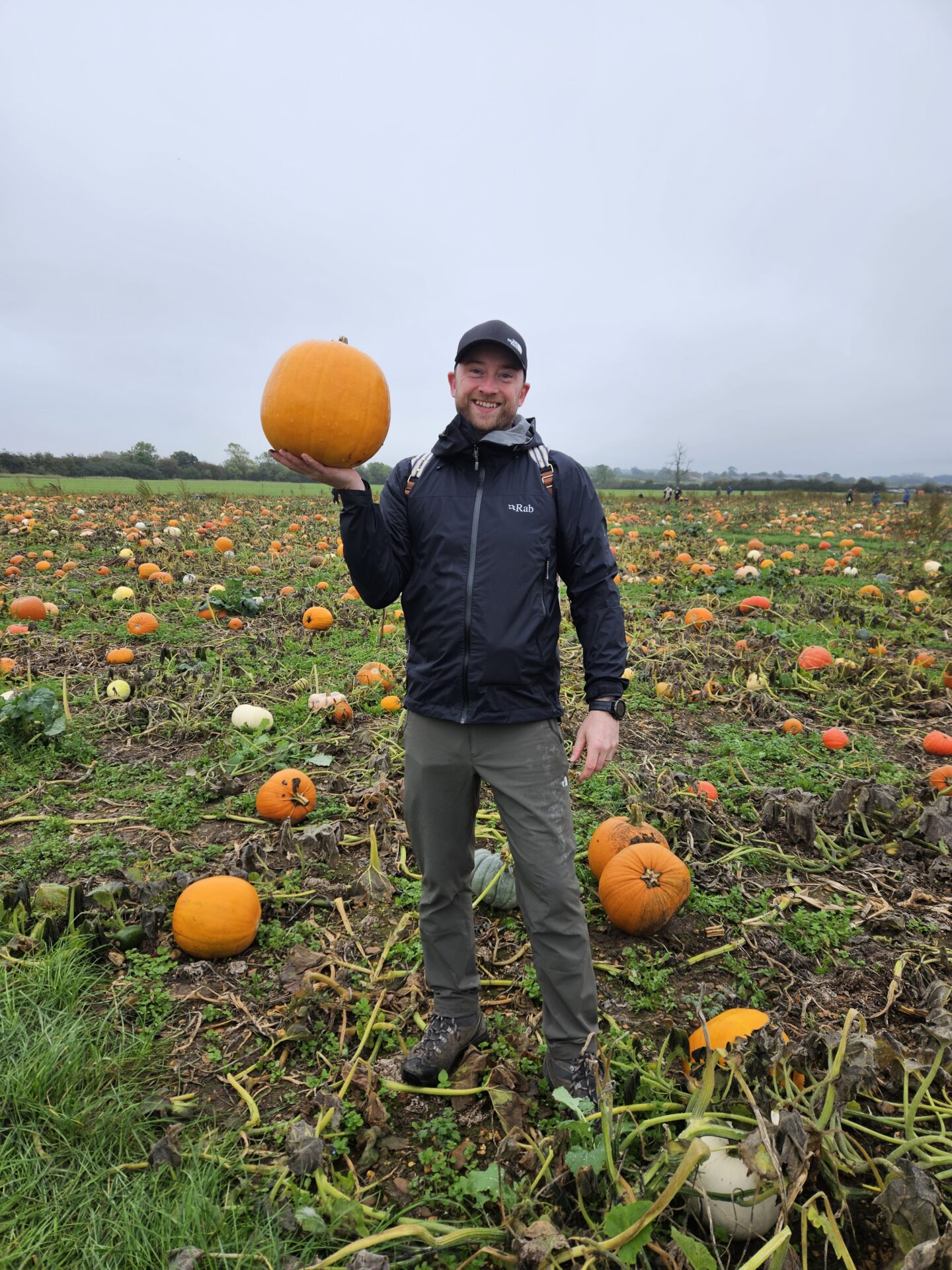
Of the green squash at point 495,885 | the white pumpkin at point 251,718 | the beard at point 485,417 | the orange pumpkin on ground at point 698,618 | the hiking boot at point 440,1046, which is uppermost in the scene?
the beard at point 485,417

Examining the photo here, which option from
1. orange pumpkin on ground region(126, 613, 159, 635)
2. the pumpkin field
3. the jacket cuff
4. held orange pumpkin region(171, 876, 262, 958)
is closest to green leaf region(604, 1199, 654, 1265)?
the pumpkin field

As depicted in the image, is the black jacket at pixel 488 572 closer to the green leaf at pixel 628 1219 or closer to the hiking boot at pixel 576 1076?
the hiking boot at pixel 576 1076

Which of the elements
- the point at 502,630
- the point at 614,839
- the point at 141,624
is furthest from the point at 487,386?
the point at 141,624

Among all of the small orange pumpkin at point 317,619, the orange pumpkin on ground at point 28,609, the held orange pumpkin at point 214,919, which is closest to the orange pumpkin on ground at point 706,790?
the held orange pumpkin at point 214,919

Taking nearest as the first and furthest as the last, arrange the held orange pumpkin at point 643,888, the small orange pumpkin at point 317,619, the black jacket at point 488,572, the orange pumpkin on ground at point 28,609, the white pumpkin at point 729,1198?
the white pumpkin at point 729,1198 → the black jacket at point 488,572 → the held orange pumpkin at point 643,888 → the orange pumpkin on ground at point 28,609 → the small orange pumpkin at point 317,619

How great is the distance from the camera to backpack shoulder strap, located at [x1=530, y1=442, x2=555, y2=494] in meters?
2.59

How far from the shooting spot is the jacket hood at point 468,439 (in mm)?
2506

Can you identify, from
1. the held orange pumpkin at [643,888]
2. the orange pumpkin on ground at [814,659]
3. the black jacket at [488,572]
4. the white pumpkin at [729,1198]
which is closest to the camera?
the white pumpkin at [729,1198]

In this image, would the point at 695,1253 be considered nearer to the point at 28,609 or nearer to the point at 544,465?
the point at 544,465

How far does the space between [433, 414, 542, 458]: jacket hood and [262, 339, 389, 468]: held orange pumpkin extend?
28 cm

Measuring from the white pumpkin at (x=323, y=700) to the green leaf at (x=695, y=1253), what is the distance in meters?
4.52

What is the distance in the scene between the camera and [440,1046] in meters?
2.71

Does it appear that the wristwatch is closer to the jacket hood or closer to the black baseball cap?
the jacket hood

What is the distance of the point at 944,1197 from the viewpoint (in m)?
1.98
